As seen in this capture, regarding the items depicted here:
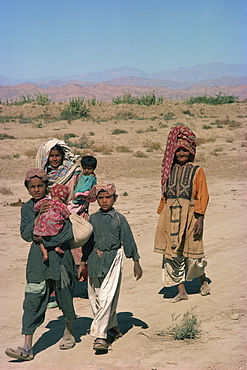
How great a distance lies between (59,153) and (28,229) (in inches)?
69.5

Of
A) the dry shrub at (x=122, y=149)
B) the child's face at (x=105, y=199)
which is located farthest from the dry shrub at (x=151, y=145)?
the child's face at (x=105, y=199)

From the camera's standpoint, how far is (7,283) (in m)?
7.09

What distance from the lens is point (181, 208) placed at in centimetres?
595

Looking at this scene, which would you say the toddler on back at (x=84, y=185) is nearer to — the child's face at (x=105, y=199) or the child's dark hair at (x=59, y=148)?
the child's dark hair at (x=59, y=148)

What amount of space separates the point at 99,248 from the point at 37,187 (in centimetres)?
76

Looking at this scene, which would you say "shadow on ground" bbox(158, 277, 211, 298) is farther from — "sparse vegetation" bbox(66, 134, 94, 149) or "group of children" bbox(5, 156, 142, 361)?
"sparse vegetation" bbox(66, 134, 94, 149)

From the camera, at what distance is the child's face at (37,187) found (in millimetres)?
4621

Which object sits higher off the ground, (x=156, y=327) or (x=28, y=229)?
(x=28, y=229)

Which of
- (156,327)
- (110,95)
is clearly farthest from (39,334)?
(110,95)

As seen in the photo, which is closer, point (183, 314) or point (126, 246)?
point (126, 246)

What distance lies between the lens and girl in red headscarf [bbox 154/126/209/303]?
5891mm

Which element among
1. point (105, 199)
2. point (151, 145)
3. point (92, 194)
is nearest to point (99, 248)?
point (105, 199)

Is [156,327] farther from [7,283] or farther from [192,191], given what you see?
[7,283]

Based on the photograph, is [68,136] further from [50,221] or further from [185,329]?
[50,221]
